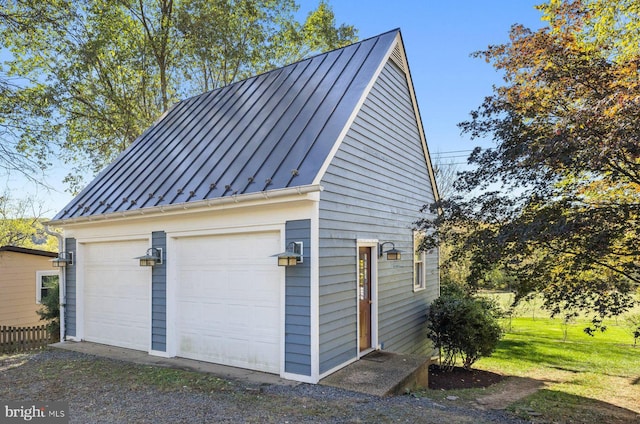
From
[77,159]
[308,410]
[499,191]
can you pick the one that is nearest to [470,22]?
[499,191]

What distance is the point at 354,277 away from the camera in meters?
6.94

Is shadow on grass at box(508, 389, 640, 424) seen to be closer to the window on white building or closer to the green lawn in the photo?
the green lawn

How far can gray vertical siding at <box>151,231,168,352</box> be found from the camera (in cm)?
764

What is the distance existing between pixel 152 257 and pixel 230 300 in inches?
75.6

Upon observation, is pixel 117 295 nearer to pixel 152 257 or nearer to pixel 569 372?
pixel 152 257

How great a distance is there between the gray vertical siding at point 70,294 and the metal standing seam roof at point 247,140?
0.75 m

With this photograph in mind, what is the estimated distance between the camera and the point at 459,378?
8945mm

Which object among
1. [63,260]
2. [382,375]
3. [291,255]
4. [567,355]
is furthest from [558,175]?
[63,260]

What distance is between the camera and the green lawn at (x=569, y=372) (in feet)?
20.5

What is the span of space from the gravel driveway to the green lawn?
141 cm

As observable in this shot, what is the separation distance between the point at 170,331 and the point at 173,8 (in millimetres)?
14117

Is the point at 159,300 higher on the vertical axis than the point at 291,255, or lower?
lower

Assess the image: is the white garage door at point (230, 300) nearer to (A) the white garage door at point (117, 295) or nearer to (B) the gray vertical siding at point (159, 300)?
(B) the gray vertical siding at point (159, 300)
